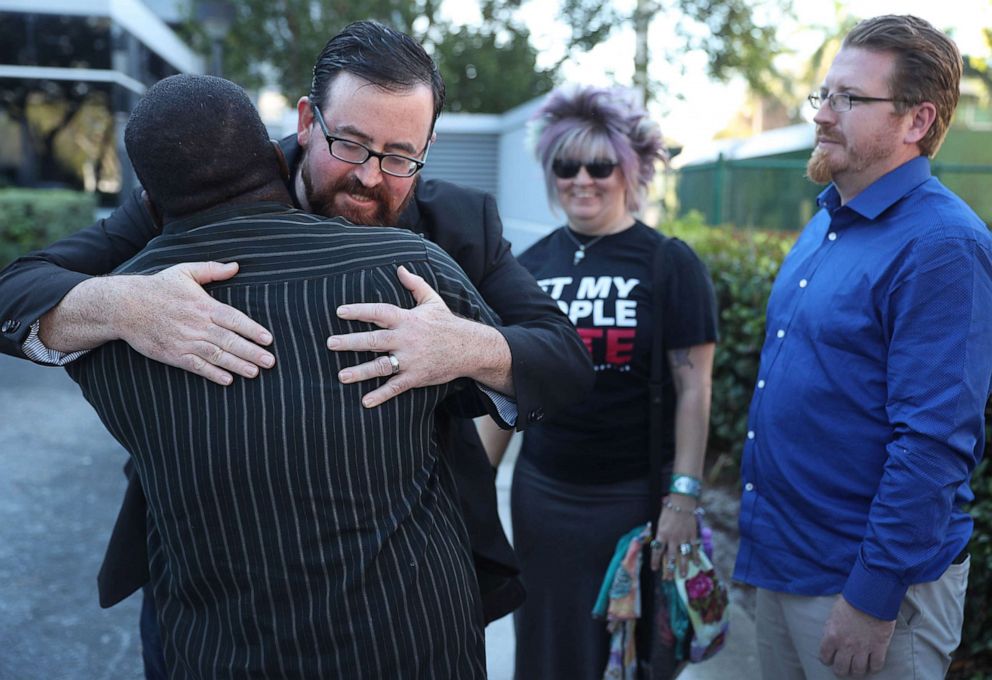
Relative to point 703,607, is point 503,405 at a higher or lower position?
higher

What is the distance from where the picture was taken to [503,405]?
1.75 metres

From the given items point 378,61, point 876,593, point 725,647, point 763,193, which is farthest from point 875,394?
point 763,193

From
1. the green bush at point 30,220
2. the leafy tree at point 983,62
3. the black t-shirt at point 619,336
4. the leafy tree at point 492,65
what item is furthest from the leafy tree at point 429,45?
the black t-shirt at point 619,336

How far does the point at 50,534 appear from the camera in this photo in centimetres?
505

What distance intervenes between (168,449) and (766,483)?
4.71 ft

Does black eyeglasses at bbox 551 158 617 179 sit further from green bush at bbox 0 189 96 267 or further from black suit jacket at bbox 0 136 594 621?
Answer: green bush at bbox 0 189 96 267

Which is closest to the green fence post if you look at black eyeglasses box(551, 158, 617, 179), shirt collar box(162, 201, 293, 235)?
black eyeglasses box(551, 158, 617, 179)

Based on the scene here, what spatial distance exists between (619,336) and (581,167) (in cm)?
56

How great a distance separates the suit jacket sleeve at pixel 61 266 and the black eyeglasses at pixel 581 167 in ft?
4.35

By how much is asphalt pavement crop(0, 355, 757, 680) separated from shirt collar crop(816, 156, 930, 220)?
7.35 feet

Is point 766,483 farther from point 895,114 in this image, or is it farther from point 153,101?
point 153,101

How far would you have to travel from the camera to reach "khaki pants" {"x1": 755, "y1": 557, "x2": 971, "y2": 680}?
200 centimetres

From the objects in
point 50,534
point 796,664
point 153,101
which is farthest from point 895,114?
point 50,534

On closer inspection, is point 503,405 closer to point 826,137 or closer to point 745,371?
point 826,137
